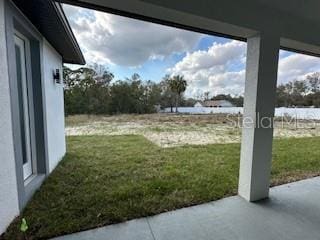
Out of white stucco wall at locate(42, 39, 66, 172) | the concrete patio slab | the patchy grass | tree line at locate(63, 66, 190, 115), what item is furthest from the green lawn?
tree line at locate(63, 66, 190, 115)

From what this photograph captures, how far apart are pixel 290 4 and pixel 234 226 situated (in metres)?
2.29

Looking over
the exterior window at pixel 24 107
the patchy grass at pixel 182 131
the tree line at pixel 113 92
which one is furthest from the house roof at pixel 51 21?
the tree line at pixel 113 92

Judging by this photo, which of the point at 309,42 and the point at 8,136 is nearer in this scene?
the point at 8,136

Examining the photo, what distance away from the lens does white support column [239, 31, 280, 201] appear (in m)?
2.07

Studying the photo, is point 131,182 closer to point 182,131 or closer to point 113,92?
point 182,131

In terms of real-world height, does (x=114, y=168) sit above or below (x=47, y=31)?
below

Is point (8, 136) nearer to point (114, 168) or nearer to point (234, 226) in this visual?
point (114, 168)

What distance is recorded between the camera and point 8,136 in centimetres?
176

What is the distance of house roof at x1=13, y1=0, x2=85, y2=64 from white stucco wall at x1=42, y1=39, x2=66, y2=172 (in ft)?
0.65

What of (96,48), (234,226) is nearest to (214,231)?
(234,226)

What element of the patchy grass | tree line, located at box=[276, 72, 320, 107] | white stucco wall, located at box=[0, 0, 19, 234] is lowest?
the patchy grass

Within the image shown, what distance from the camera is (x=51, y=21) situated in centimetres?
240

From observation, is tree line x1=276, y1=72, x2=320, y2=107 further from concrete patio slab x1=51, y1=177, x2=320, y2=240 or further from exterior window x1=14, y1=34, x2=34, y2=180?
exterior window x1=14, y1=34, x2=34, y2=180

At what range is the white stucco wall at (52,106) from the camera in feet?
10.1
